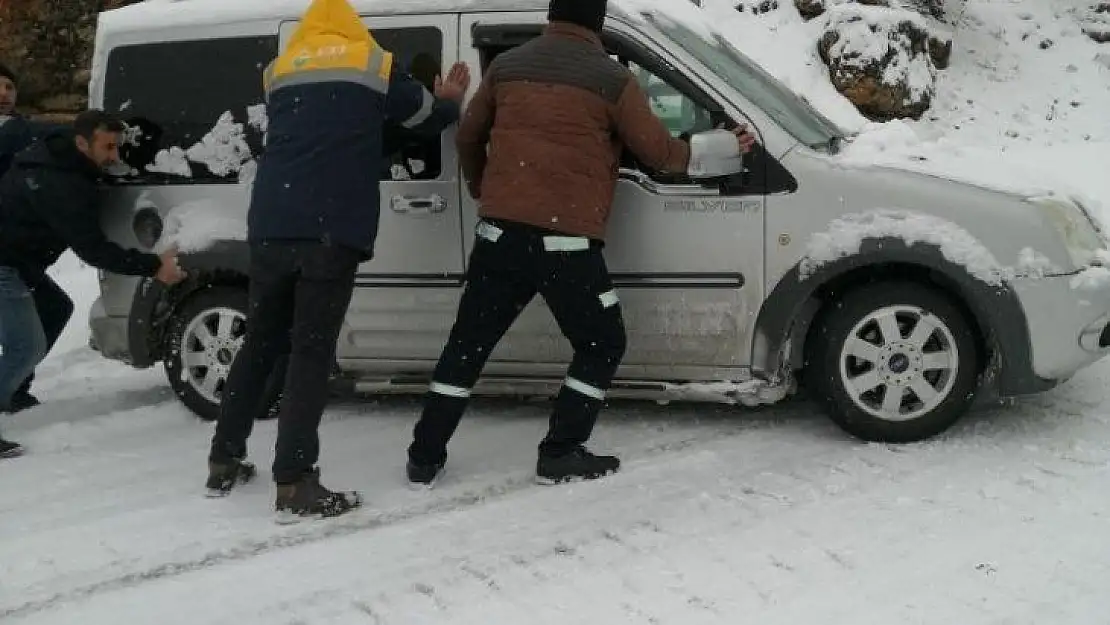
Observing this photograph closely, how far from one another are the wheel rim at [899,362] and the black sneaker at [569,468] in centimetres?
112

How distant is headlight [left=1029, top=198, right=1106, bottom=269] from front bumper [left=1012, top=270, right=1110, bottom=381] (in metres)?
0.12

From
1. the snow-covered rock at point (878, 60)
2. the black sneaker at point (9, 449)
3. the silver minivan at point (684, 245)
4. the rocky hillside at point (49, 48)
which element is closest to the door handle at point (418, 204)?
the silver minivan at point (684, 245)

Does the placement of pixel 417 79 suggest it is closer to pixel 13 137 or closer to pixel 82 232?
pixel 82 232

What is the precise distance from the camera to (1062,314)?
4.07 meters

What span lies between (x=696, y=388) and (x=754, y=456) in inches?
15.4

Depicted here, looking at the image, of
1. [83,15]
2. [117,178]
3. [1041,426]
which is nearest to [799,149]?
[1041,426]

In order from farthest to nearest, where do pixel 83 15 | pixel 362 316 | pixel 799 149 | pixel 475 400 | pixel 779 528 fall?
pixel 83 15
pixel 475 400
pixel 362 316
pixel 799 149
pixel 779 528

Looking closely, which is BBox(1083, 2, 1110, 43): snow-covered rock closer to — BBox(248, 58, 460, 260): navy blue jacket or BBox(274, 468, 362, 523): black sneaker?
BBox(248, 58, 460, 260): navy blue jacket

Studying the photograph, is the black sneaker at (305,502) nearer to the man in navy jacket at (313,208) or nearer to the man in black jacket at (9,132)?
the man in navy jacket at (313,208)

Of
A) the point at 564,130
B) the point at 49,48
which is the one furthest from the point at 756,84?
the point at 49,48

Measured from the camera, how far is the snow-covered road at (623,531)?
10.1 ft

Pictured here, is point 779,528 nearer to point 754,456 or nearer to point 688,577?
point 688,577

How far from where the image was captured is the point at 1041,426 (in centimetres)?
442

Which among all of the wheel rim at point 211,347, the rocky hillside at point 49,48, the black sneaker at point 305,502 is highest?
the rocky hillside at point 49,48
